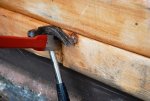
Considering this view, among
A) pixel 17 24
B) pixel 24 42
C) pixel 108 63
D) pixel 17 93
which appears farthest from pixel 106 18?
pixel 17 93

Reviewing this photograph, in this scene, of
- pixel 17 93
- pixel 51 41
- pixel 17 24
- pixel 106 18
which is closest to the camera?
pixel 106 18

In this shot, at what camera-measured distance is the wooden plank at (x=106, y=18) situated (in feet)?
2.97

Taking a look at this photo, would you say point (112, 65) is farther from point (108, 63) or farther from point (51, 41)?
point (51, 41)

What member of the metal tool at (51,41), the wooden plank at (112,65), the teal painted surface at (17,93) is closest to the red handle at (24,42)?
the metal tool at (51,41)

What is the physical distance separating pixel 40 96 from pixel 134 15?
2.02 feet

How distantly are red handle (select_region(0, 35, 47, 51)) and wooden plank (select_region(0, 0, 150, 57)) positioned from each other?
0.10 m

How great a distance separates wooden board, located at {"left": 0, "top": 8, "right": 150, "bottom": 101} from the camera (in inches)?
39.0

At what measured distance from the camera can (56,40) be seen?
1161 mm

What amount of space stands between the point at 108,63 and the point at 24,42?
0.30 metres

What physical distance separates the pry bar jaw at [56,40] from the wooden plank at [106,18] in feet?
0.10

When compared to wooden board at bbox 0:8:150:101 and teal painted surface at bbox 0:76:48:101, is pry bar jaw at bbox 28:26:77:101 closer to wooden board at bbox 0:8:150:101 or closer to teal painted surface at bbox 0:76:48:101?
wooden board at bbox 0:8:150:101

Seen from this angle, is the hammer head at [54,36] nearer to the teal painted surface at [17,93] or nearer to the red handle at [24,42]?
the red handle at [24,42]

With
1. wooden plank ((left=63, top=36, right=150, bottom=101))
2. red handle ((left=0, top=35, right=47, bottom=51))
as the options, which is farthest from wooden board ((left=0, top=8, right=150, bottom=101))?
red handle ((left=0, top=35, right=47, bottom=51))

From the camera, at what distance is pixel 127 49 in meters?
1.00
